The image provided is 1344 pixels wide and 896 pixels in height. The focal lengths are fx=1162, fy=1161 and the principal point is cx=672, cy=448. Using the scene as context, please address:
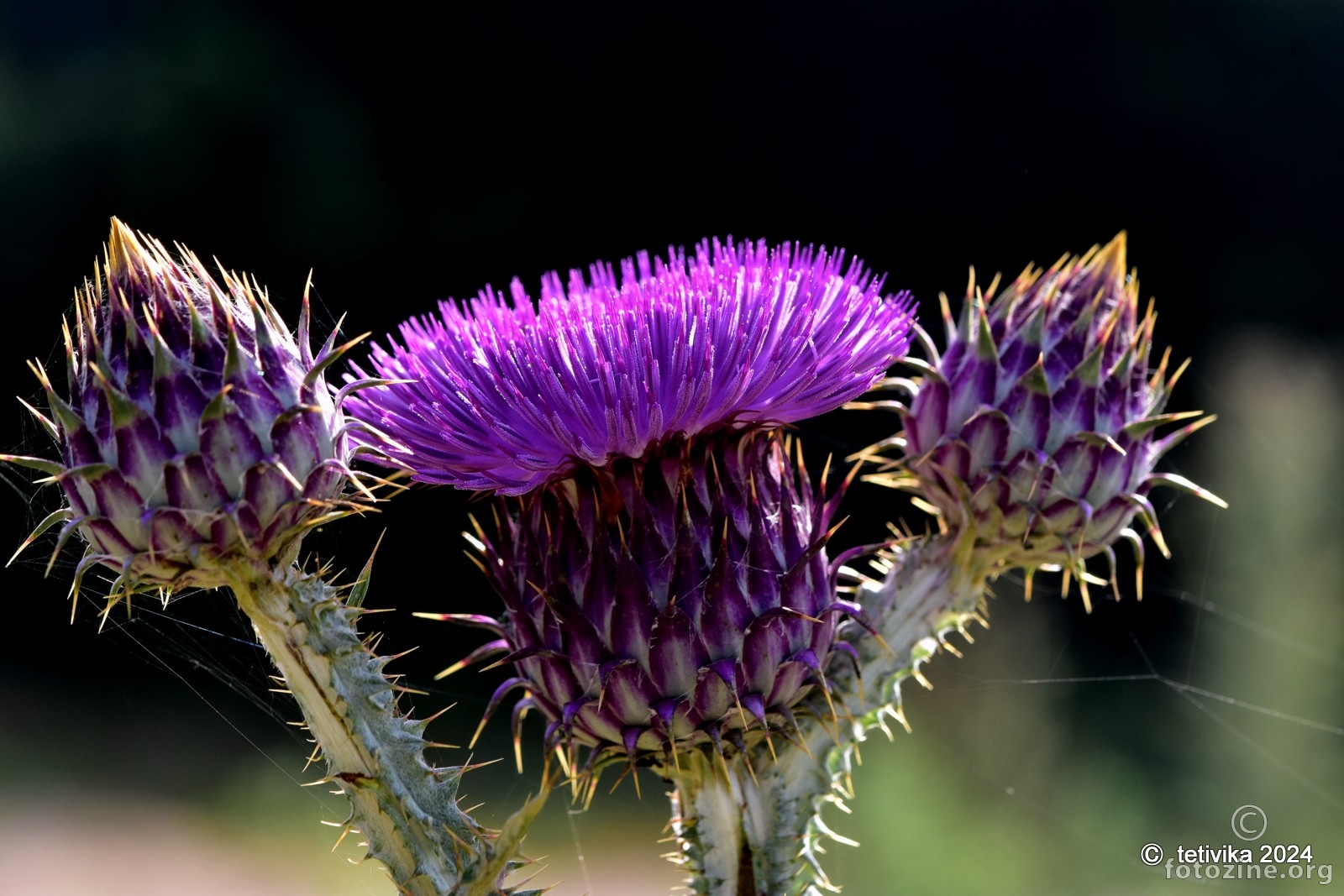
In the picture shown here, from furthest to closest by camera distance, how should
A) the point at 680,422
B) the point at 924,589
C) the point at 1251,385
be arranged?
the point at 1251,385 < the point at 924,589 < the point at 680,422

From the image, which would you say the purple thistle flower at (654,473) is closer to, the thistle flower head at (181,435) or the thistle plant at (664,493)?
the thistle plant at (664,493)

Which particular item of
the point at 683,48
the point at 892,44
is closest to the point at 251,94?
the point at 683,48

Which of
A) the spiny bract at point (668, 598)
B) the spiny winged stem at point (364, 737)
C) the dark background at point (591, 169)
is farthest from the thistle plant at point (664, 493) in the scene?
the dark background at point (591, 169)

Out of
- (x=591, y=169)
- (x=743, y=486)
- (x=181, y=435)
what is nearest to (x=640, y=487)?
(x=743, y=486)

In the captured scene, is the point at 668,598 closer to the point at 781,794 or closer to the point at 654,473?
the point at 654,473

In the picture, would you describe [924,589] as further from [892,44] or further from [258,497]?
[892,44]

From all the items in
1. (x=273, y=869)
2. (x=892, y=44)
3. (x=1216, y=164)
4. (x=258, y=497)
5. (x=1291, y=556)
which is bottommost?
(x=273, y=869)

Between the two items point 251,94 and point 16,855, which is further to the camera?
point 251,94
